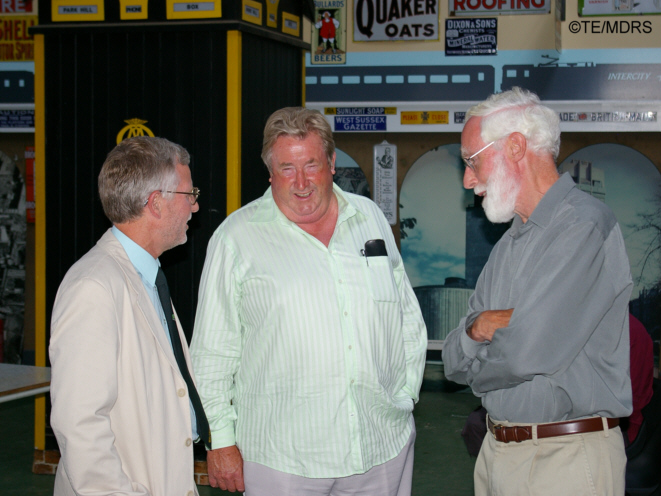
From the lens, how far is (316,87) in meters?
6.87

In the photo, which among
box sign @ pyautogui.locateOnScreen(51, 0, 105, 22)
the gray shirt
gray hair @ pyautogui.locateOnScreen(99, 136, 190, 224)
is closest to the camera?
the gray shirt

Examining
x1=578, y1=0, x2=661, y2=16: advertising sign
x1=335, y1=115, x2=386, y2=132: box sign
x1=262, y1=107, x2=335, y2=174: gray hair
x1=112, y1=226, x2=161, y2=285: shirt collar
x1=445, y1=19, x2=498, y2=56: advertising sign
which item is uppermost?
x1=578, y1=0, x2=661, y2=16: advertising sign

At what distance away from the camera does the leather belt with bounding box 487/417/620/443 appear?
196 centimetres

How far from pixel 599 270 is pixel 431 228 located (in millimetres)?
5128

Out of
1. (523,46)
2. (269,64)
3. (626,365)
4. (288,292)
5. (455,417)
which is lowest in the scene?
(455,417)

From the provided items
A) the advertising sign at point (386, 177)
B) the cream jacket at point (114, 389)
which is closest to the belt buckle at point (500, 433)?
the cream jacket at point (114, 389)

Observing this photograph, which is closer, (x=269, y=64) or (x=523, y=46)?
(x=269, y=64)

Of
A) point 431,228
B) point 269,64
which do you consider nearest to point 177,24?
point 269,64

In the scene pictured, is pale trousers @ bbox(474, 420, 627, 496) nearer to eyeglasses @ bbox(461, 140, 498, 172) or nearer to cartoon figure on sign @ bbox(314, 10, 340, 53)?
eyeglasses @ bbox(461, 140, 498, 172)

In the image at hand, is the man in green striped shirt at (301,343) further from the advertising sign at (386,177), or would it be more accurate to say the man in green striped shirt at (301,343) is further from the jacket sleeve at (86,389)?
the advertising sign at (386,177)

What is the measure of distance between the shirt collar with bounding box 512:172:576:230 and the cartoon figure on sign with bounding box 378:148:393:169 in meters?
4.99

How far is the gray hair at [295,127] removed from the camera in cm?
238

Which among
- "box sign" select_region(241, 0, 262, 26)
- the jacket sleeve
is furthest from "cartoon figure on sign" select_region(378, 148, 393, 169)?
the jacket sleeve

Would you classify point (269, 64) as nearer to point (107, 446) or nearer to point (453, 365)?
point (453, 365)
